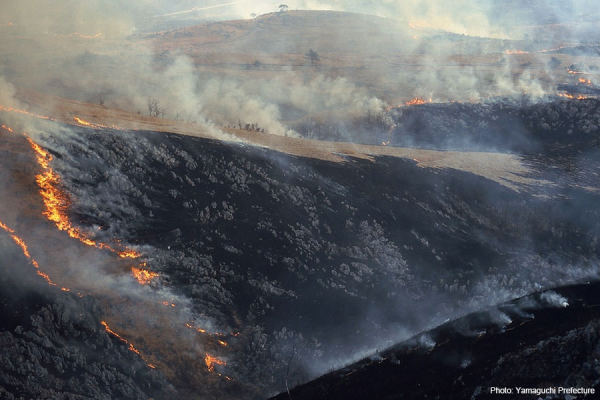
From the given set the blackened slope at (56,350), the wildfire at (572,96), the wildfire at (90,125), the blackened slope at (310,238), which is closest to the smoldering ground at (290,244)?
the blackened slope at (310,238)

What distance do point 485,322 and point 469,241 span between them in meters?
15.5

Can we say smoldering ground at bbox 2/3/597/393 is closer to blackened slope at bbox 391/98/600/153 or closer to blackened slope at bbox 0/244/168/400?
blackened slope at bbox 0/244/168/400

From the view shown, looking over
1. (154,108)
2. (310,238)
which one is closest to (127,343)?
(310,238)

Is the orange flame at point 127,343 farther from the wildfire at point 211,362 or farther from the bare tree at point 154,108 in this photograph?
the bare tree at point 154,108

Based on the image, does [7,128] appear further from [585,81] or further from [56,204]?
[585,81]

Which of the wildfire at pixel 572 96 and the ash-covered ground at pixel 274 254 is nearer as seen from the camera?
the ash-covered ground at pixel 274 254

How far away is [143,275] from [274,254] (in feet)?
45.6

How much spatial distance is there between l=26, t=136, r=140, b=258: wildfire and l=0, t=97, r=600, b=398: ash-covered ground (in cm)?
85

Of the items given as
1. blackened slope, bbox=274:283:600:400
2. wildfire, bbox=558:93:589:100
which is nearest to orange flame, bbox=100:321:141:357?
blackened slope, bbox=274:283:600:400

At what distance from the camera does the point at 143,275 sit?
5178cm

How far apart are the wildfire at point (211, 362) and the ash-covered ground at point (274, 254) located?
1.60ft

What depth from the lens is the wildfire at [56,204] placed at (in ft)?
172

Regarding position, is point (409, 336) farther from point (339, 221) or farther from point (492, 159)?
point (492, 159)

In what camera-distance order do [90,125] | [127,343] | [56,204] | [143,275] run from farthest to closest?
[90,125] → [56,204] → [143,275] → [127,343]
